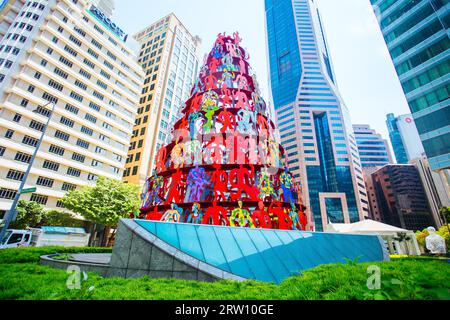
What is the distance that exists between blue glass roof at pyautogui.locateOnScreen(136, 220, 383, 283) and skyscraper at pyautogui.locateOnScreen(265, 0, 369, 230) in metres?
70.4

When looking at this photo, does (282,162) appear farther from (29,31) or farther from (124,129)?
(29,31)

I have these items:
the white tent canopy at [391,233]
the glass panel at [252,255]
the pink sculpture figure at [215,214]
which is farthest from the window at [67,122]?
the white tent canopy at [391,233]

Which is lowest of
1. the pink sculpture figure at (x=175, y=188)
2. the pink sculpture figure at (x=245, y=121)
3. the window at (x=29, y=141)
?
the pink sculpture figure at (x=175, y=188)

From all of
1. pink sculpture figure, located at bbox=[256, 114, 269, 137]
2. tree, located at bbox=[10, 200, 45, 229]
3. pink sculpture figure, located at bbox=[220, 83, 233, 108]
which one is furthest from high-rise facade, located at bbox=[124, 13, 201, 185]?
pink sculpture figure, located at bbox=[256, 114, 269, 137]

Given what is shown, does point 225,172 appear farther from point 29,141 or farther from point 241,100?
point 29,141

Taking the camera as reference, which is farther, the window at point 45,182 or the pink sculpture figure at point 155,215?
the window at point 45,182

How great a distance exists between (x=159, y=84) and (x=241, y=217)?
49.2 m

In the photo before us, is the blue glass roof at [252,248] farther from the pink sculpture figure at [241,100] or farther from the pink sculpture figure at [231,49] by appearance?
the pink sculpture figure at [231,49]

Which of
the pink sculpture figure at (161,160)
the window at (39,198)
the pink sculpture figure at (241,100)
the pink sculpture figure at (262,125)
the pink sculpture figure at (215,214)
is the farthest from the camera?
Answer: the window at (39,198)

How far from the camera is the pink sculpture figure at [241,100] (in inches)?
731

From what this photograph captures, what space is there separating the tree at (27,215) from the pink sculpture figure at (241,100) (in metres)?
27.1

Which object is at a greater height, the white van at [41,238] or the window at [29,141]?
the window at [29,141]

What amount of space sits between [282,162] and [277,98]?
95402mm
